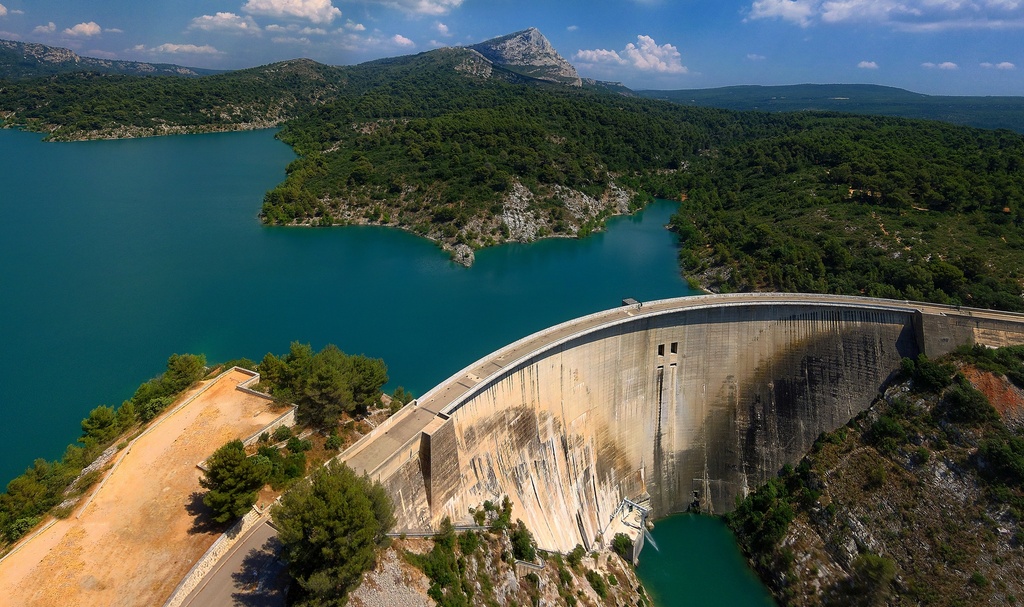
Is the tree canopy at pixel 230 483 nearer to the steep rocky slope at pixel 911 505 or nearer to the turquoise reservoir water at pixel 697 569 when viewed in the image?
the turquoise reservoir water at pixel 697 569

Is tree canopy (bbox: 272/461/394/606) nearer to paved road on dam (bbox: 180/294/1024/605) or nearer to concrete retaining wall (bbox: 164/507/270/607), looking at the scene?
concrete retaining wall (bbox: 164/507/270/607)

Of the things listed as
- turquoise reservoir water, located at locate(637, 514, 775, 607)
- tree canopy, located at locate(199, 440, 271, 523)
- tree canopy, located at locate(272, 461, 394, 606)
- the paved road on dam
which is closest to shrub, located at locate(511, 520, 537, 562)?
the paved road on dam

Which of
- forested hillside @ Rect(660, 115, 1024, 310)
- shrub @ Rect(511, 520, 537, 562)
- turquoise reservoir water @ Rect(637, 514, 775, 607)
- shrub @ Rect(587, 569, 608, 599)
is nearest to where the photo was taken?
shrub @ Rect(511, 520, 537, 562)

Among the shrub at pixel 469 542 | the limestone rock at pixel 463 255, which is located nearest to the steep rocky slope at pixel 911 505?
the shrub at pixel 469 542

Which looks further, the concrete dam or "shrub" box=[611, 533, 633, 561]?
"shrub" box=[611, 533, 633, 561]

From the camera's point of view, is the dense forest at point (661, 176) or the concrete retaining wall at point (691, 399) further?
the dense forest at point (661, 176)

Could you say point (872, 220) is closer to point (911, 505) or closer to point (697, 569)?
point (911, 505)

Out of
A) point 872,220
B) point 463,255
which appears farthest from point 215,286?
point 872,220
